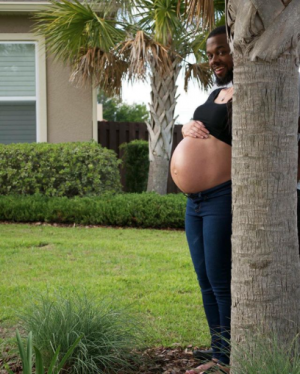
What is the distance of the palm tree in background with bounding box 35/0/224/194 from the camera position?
10016mm

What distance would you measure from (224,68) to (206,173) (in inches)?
23.4

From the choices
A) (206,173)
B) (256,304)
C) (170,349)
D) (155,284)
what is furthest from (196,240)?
(155,284)

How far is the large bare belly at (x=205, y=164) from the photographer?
301 cm

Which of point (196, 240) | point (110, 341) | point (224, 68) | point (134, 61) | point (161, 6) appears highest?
point (161, 6)

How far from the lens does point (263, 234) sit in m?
2.52

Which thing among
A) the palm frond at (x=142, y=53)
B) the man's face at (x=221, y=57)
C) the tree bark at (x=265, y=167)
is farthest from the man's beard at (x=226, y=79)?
the palm frond at (x=142, y=53)

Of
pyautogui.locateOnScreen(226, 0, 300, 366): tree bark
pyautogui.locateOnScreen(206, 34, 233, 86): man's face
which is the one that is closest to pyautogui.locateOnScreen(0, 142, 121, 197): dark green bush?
pyautogui.locateOnScreen(206, 34, 233, 86): man's face

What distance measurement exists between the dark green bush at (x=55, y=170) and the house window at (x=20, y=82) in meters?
1.52

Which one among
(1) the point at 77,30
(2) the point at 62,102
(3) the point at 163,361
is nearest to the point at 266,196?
(3) the point at 163,361

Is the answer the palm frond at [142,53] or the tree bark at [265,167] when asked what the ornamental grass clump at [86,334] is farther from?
the palm frond at [142,53]

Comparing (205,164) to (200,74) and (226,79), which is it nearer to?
(226,79)

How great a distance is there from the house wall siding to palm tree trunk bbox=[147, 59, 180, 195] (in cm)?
146

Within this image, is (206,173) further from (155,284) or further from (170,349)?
(155,284)

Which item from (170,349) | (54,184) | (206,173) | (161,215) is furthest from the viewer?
(54,184)
